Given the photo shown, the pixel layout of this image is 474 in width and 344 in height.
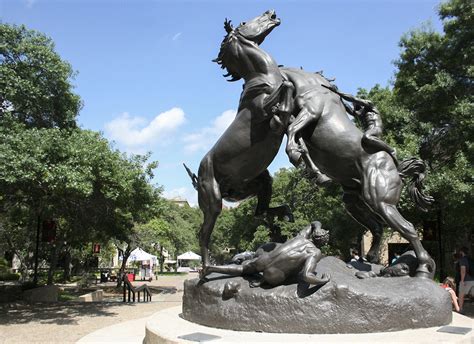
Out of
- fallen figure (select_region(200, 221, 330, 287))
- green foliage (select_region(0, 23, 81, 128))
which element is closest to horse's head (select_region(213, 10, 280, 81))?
fallen figure (select_region(200, 221, 330, 287))

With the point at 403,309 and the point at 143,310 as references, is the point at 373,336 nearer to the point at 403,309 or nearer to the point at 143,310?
the point at 403,309

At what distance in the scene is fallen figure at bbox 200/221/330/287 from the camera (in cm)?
423

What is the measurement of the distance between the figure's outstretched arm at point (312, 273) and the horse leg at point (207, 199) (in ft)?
4.64

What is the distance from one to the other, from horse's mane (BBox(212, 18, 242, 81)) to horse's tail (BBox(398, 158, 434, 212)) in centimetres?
220

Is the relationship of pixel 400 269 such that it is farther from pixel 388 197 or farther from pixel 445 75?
pixel 445 75

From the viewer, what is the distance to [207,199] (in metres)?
5.36

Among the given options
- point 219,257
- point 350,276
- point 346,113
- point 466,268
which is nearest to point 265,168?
point 346,113

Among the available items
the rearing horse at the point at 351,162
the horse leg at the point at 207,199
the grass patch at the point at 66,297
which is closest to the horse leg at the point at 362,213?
the rearing horse at the point at 351,162

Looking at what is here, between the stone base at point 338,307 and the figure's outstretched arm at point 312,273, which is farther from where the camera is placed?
the figure's outstretched arm at point 312,273

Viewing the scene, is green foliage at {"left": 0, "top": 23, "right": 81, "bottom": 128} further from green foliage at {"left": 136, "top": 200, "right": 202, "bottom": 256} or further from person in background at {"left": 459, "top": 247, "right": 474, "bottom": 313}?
green foliage at {"left": 136, "top": 200, "right": 202, "bottom": 256}

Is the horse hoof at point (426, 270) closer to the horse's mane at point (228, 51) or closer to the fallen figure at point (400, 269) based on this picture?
the fallen figure at point (400, 269)

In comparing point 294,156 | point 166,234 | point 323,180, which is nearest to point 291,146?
point 294,156

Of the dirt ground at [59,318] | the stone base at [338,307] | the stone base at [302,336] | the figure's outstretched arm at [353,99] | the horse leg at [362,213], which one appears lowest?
the dirt ground at [59,318]

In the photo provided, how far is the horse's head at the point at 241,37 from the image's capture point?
5.36 metres
